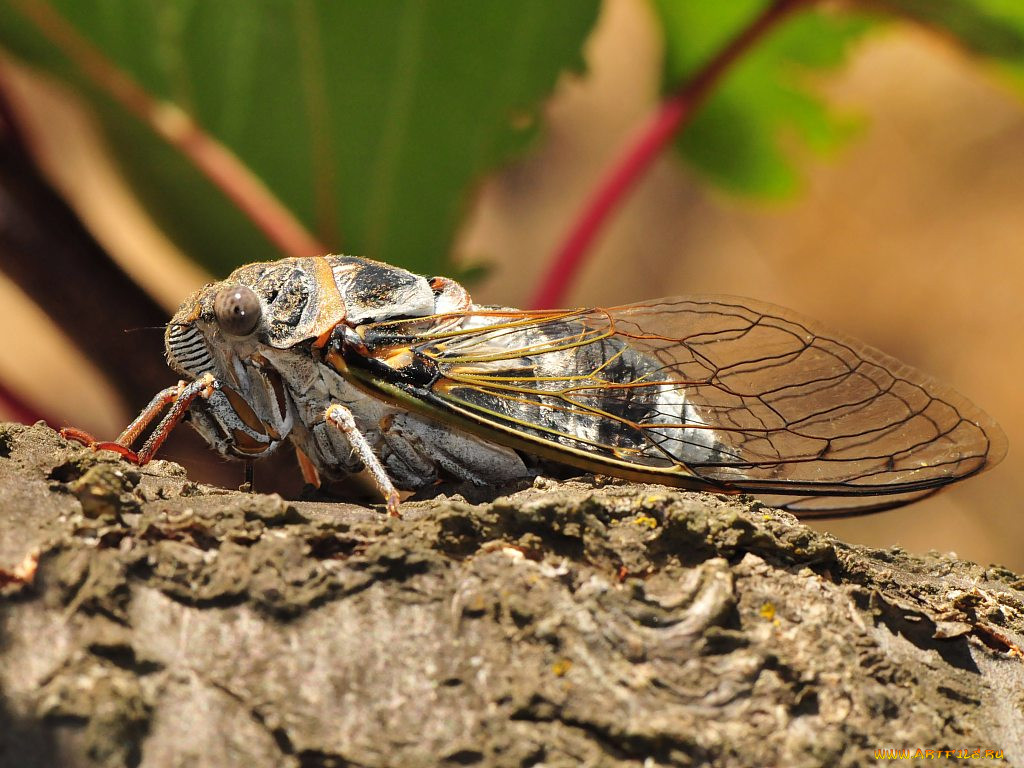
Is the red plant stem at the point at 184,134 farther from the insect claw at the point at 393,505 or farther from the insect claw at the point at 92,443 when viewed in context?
the insect claw at the point at 393,505

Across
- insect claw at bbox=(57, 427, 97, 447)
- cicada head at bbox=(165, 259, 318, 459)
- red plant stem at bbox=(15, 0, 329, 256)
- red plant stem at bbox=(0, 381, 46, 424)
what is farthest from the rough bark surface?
red plant stem at bbox=(15, 0, 329, 256)

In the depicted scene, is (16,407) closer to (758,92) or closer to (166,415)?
(166,415)

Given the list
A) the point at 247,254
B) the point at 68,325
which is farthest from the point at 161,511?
the point at 247,254

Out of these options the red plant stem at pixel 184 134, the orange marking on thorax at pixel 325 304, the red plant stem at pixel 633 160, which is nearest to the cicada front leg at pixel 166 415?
the orange marking on thorax at pixel 325 304

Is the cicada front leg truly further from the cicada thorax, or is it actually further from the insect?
the cicada thorax

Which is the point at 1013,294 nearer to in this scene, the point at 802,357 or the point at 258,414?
the point at 802,357
